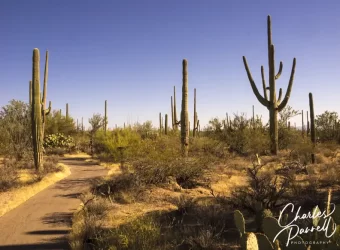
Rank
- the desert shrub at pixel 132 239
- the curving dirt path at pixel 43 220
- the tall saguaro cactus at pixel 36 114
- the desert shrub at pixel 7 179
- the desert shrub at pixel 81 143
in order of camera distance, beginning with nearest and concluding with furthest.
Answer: the desert shrub at pixel 132 239 → the curving dirt path at pixel 43 220 → the desert shrub at pixel 7 179 → the tall saguaro cactus at pixel 36 114 → the desert shrub at pixel 81 143

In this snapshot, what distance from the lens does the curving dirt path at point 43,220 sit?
6154 mm

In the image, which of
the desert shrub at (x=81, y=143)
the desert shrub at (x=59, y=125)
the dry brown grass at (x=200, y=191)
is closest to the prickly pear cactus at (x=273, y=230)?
the dry brown grass at (x=200, y=191)

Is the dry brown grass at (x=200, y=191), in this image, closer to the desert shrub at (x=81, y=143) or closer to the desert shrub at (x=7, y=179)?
the desert shrub at (x=7, y=179)

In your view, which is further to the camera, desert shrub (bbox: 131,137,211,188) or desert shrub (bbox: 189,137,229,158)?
desert shrub (bbox: 189,137,229,158)

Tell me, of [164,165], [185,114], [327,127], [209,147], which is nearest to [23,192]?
[164,165]

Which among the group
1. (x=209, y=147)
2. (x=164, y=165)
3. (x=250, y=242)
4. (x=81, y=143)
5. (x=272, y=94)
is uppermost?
(x=272, y=94)

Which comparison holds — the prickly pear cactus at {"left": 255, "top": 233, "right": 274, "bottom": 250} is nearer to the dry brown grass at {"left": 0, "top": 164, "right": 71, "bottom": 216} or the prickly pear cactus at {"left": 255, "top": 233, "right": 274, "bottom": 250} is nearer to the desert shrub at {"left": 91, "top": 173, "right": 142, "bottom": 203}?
the desert shrub at {"left": 91, "top": 173, "right": 142, "bottom": 203}

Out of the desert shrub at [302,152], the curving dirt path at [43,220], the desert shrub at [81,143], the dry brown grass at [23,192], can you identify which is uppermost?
the desert shrub at [81,143]

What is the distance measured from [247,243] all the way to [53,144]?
22925mm

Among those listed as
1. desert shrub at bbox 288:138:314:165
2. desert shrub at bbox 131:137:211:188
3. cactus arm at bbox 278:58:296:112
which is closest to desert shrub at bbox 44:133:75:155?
desert shrub at bbox 131:137:211:188

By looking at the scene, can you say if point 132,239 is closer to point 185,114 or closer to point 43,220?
point 43,220

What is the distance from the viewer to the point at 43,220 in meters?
7.51

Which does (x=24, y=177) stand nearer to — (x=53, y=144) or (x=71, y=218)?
(x=71, y=218)

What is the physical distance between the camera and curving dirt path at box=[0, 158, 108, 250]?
615cm
